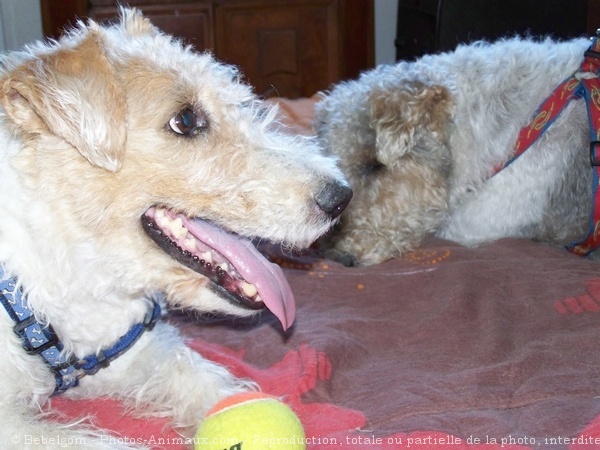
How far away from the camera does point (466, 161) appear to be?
3773 millimetres

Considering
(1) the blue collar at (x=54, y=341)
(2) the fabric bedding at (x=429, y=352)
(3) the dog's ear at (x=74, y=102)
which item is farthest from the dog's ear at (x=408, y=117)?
(3) the dog's ear at (x=74, y=102)

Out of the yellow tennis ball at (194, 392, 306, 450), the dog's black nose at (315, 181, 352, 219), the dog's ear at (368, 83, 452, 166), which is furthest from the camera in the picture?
the dog's ear at (368, 83, 452, 166)

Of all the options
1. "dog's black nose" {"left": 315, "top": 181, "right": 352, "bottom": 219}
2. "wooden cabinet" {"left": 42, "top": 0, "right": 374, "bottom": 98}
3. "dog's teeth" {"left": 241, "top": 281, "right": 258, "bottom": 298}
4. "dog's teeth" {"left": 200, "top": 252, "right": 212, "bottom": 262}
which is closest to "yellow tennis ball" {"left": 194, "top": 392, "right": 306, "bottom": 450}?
"dog's teeth" {"left": 241, "top": 281, "right": 258, "bottom": 298}

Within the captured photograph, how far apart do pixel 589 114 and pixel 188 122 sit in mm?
2144

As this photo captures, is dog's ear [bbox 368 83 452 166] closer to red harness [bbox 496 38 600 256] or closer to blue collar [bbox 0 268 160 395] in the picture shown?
red harness [bbox 496 38 600 256]

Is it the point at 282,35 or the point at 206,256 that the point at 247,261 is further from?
the point at 282,35

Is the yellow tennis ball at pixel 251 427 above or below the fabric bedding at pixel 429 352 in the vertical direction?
above

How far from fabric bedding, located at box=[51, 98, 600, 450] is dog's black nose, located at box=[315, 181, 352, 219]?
0.67 metres

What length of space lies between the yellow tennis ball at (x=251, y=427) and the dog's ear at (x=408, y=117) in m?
1.97

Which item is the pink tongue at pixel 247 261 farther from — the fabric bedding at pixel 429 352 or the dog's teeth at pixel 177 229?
the fabric bedding at pixel 429 352

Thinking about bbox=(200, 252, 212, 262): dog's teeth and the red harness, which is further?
the red harness

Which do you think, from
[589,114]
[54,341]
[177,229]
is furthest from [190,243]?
[589,114]

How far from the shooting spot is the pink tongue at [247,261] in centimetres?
221

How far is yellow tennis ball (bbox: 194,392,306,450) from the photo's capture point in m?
1.85
